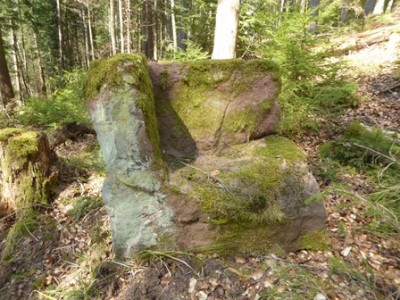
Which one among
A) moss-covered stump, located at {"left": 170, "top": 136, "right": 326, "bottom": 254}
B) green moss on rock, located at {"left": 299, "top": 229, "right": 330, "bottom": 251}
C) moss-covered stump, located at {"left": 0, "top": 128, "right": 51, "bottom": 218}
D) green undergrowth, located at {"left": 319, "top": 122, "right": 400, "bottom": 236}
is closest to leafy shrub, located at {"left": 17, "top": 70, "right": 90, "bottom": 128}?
moss-covered stump, located at {"left": 0, "top": 128, "right": 51, "bottom": 218}

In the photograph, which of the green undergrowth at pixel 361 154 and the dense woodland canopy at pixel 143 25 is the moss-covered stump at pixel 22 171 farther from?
the dense woodland canopy at pixel 143 25

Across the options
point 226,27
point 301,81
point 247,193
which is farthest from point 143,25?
point 247,193

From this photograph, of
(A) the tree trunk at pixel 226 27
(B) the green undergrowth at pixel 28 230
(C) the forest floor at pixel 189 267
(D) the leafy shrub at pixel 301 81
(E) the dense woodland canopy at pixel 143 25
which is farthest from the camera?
(E) the dense woodland canopy at pixel 143 25

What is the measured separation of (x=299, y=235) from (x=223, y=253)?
2.68 ft

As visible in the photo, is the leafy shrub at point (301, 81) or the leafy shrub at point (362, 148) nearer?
the leafy shrub at point (362, 148)

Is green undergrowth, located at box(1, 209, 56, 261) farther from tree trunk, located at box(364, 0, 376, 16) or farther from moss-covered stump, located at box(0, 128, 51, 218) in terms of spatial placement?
tree trunk, located at box(364, 0, 376, 16)

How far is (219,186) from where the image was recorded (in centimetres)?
279

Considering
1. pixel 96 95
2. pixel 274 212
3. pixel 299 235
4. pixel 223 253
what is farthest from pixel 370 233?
pixel 96 95

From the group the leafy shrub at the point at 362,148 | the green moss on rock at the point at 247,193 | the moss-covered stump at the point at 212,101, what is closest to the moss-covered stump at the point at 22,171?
the moss-covered stump at the point at 212,101

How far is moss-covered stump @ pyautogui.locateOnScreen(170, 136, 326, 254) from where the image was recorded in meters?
2.73

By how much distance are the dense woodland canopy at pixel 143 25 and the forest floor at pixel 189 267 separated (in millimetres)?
4184

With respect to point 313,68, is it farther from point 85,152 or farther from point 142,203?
point 85,152

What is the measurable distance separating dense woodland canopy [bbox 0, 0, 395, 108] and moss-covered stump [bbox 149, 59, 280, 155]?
297 centimetres

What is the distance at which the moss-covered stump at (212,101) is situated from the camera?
323 cm
